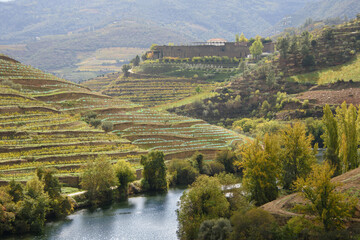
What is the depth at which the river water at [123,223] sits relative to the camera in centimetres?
5669

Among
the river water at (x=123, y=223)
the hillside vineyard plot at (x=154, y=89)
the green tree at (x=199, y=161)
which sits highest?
the hillside vineyard plot at (x=154, y=89)

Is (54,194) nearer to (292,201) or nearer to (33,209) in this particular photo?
(33,209)

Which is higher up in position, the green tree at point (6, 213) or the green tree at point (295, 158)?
the green tree at point (295, 158)

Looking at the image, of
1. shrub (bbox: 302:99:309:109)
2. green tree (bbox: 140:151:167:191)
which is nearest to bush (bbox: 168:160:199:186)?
green tree (bbox: 140:151:167:191)

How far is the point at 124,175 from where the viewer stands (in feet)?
240

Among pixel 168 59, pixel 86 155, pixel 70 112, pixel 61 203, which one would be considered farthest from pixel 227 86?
pixel 61 203

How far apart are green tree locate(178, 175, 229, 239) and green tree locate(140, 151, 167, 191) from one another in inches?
900

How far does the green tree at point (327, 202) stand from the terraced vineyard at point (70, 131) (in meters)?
39.9

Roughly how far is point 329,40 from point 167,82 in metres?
57.2

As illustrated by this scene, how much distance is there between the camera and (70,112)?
100m

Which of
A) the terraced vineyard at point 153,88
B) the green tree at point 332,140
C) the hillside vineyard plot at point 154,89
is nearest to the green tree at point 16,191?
the green tree at point 332,140

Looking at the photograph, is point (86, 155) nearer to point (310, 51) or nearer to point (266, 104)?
point (266, 104)

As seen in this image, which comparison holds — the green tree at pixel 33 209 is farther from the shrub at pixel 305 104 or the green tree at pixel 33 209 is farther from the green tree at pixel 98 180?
the shrub at pixel 305 104

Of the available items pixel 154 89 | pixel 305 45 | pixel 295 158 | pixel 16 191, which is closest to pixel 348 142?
pixel 295 158
